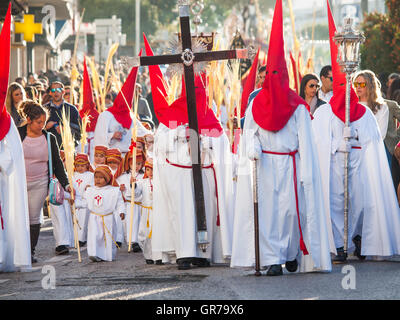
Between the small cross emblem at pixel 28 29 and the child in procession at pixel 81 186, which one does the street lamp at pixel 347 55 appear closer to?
the child in procession at pixel 81 186

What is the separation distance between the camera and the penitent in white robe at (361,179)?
35.8ft

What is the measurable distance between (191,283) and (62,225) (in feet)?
10.6

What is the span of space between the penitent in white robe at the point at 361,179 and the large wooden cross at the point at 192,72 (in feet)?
4.40

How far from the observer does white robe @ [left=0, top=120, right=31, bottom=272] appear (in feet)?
34.2

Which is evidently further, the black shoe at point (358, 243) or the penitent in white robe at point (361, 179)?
the black shoe at point (358, 243)

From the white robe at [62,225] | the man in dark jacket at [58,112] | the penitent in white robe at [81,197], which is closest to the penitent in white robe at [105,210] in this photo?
the white robe at [62,225]

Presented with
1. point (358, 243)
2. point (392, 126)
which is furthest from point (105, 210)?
point (392, 126)

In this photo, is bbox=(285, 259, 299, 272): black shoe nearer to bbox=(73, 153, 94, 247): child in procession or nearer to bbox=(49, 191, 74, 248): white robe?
bbox=(49, 191, 74, 248): white robe

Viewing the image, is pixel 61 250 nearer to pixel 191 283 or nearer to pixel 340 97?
pixel 191 283

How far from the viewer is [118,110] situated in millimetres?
14953

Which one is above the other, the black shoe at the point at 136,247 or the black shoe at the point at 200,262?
the black shoe at the point at 136,247

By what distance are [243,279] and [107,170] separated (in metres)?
2.91

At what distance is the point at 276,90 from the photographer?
972cm

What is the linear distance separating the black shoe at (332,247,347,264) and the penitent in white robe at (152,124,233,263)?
3.60 feet
